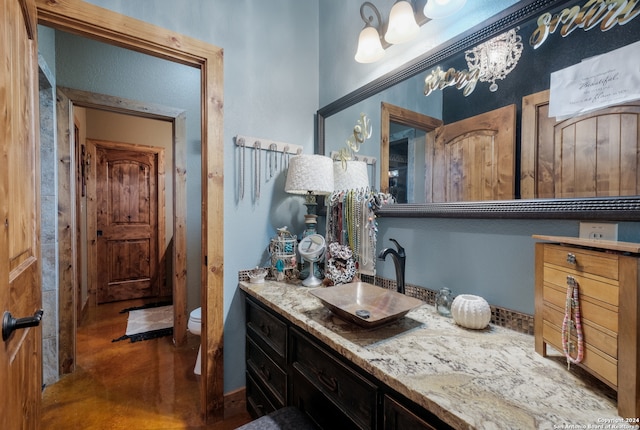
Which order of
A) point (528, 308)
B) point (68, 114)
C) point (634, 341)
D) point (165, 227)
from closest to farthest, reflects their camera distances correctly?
1. point (634, 341)
2. point (528, 308)
3. point (68, 114)
4. point (165, 227)

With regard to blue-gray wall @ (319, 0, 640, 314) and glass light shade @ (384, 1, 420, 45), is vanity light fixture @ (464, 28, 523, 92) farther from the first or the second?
glass light shade @ (384, 1, 420, 45)

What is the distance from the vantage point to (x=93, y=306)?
3.35 meters

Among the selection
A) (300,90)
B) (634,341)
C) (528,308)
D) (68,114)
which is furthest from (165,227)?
(634,341)

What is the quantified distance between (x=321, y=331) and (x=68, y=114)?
8.34ft

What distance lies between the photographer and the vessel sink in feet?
3.17

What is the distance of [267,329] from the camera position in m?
1.37

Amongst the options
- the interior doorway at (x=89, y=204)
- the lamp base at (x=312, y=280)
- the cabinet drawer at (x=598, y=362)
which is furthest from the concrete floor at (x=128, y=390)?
the cabinet drawer at (x=598, y=362)

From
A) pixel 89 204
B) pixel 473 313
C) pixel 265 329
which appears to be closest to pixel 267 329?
pixel 265 329

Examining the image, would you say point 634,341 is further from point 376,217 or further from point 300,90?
point 300,90

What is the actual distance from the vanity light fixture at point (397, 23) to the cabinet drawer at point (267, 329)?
1466mm

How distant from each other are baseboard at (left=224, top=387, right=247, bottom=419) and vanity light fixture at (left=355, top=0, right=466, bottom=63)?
2088 millimetres

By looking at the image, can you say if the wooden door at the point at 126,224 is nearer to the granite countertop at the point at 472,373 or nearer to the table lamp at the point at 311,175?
the table lamp at the point at 311,175

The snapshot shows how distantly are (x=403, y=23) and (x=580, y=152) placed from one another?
952 mm

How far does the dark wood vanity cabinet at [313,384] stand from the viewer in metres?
0.73
